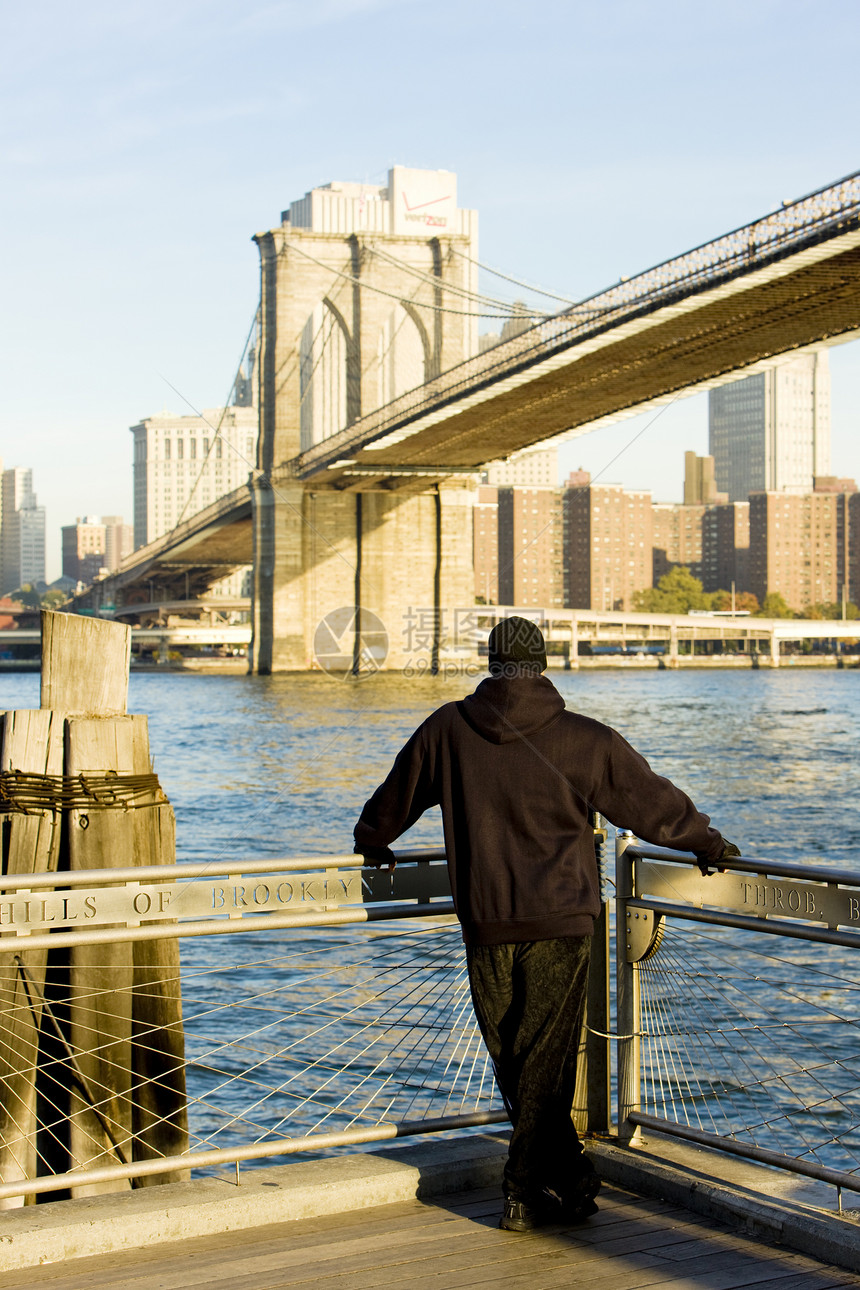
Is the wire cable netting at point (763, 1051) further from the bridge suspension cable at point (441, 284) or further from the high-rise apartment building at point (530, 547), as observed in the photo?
the high-rise apartment building at point (530, 547)

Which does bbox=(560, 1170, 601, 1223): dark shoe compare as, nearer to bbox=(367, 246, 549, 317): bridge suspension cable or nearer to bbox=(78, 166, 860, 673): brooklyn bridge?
bbox=(78, 166, 860, 673): brooklyn bridge

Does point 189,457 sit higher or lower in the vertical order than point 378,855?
A: higher

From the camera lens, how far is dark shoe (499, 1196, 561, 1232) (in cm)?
283

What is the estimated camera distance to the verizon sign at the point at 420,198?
5492 inches

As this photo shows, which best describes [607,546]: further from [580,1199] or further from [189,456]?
[580,1199]

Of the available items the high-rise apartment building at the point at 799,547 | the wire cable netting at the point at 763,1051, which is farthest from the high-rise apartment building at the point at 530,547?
the wire cable netting at the point at 763,1051

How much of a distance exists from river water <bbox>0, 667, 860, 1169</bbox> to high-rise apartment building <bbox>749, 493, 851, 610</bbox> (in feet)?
228

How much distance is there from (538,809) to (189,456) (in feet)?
232

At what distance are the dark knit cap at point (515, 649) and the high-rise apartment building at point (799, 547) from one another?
420 feet

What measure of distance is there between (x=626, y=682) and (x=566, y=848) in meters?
61.6

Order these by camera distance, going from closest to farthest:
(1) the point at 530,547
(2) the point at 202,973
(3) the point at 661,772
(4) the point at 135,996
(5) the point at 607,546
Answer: (4) the point at 135,996, (2) the point at 202,973, (3) the point at 661,772, (1) the point at 530,547, (5) the point at 607,546

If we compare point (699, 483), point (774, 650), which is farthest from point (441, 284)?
point (699, 483)

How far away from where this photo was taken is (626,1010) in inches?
129

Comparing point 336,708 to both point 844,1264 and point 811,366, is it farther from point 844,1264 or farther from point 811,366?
point 811,366
